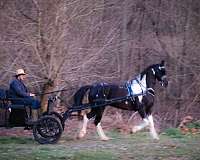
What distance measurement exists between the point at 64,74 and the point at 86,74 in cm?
116

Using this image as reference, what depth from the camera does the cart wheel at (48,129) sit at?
43.9ft

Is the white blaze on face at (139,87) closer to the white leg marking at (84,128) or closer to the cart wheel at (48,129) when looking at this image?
the white leg marking at (84,128)

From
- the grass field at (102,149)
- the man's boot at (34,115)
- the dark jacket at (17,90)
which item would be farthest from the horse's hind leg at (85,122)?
the dark jacket at (17,90)

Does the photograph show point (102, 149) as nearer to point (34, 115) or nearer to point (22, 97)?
point (34, 115)

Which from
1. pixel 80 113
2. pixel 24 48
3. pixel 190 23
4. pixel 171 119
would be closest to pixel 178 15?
pixel 190 23

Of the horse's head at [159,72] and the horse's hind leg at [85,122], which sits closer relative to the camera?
the horse's hind leg at [85,122]

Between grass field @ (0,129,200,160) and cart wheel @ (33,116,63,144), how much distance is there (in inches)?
8.3

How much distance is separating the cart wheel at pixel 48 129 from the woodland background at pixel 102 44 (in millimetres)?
2542

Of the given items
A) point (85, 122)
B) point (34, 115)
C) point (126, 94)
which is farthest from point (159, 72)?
point (34, 115)

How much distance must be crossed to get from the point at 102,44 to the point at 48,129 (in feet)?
22.0

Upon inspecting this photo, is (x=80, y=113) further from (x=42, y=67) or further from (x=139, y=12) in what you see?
(x=139, y=12)

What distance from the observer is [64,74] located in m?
17.3

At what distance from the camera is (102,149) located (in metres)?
12.3

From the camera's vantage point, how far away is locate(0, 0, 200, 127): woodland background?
53.9 feet
